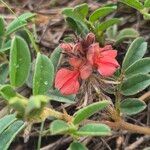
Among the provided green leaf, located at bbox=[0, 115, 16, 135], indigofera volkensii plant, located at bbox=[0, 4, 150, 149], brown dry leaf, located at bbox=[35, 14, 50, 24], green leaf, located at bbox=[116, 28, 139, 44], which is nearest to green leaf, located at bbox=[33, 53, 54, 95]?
indigofera volkensii plant, located at bbox=[0, 4, 150, 149]

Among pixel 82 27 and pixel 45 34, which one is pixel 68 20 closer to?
pixel 82 27

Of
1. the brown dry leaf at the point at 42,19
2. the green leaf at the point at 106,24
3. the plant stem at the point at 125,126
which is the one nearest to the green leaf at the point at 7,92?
the plant stem at the point at 125,126

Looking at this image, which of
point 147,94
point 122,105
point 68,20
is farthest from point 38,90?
point 147,94

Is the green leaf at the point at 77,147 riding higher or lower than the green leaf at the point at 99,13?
lower

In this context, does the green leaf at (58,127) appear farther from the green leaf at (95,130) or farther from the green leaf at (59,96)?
the green leaf at (59,96)

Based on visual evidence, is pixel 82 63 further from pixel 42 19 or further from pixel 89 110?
pixel 42 19

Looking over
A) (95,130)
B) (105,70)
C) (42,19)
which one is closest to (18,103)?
(95,130)
